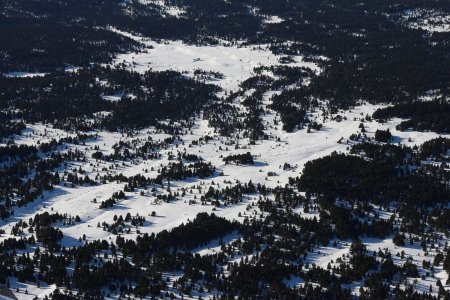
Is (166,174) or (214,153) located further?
(214,153)

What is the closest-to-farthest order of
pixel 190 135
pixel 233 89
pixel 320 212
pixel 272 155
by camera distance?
pixel 320 212
pixel 272 155
pixel 190 135
pixel 233 89

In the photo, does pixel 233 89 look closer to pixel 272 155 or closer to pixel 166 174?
pixel 272 155

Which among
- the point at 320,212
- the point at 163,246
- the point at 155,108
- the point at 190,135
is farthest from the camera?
the point at 155,108

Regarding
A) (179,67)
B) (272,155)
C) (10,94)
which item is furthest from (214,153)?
(179,67)

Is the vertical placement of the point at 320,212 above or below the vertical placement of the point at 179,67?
below

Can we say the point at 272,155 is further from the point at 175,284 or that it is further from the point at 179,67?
the point at 179,67

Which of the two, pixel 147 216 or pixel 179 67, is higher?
pixel 179 67

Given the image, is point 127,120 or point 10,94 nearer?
point 127,120

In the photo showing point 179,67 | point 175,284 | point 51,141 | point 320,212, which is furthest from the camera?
point 179,67

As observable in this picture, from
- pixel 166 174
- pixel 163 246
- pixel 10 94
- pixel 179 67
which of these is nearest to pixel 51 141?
pixel 166 174
